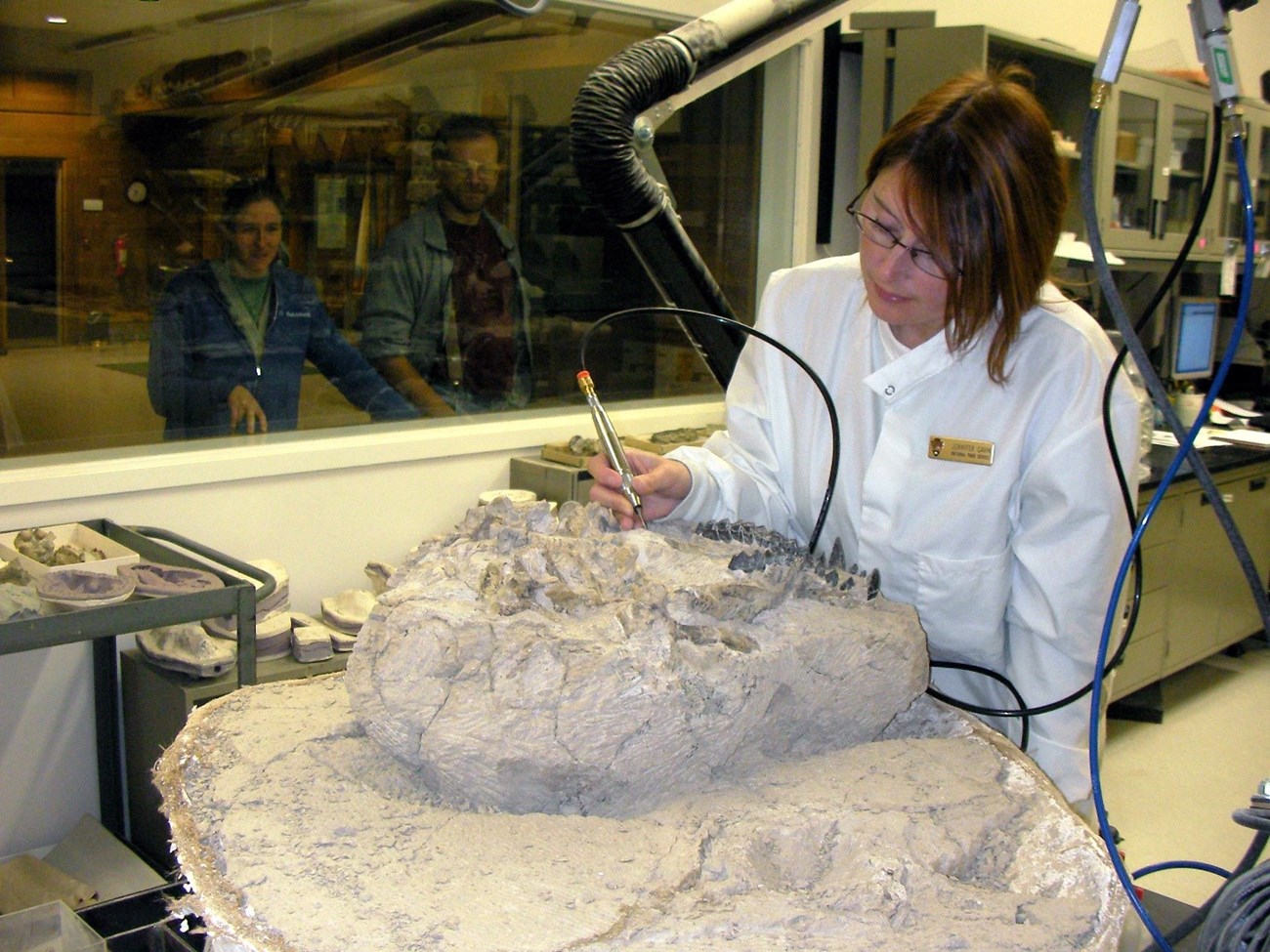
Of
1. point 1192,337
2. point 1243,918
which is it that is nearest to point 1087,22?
point 1192,337

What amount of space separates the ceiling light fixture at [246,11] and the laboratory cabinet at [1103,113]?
1.71m

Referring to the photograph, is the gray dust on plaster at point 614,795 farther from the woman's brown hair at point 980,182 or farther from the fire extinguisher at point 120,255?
the fire extinguisher at point 120,255

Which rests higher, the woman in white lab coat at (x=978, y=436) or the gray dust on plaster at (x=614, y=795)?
the woman in white lab coat at (x=978, y=436)

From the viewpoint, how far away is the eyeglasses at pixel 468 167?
9.89ft

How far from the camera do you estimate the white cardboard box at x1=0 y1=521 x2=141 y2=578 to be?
6.31 ft

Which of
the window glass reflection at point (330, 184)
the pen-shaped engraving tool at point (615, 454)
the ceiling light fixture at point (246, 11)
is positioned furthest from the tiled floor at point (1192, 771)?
the ceiling light fixture at point (246, 11)

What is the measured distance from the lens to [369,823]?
94cm

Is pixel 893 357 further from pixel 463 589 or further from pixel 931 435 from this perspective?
pixel 463 589

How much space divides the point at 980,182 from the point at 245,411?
1.94m

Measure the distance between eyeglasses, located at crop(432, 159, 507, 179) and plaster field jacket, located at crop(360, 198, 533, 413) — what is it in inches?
3.8

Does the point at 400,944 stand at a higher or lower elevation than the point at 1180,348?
lower

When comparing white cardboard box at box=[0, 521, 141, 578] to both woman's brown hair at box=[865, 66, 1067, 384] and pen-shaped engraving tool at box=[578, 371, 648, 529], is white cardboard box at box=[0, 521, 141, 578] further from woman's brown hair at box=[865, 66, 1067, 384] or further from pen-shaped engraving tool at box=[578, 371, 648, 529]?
woman's brown hair at box=[865, 66, 1067, 384]

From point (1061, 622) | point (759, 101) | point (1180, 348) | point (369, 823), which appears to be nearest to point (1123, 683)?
point (1180, 348)

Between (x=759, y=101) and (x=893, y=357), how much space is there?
2.49 meters
